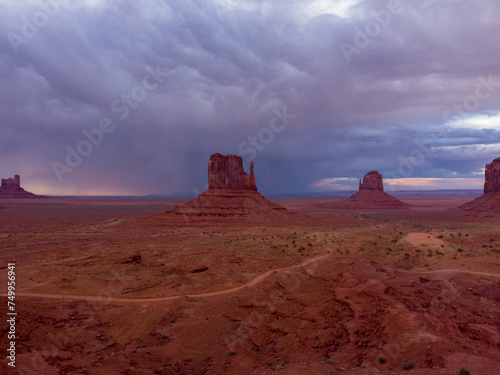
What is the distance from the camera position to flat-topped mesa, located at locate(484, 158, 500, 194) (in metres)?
91.6

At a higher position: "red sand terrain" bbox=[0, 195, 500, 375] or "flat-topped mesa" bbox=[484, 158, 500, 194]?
"flat-topped mesa" bbox=[484, 158, 500, 194]

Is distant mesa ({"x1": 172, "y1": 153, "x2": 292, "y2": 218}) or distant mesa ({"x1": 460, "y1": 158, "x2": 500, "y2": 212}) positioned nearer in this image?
distant mesa ({"x1": 172, "y1": 153, "x2": 292, "y2": 218})

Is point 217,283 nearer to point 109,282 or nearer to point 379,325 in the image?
point 109,282

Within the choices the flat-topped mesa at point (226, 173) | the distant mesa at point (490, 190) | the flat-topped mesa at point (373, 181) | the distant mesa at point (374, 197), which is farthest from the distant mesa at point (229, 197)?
the flat-topped mesa at point (373, 181)

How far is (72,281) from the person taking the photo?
940 inches

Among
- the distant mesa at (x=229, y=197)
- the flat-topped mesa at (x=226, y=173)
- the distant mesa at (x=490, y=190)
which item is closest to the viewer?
the distant mesa at (x=229, y=197)

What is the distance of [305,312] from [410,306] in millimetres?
5294

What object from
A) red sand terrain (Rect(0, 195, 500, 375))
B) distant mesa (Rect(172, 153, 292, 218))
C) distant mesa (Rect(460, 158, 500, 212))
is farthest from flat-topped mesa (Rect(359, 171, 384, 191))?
red sand terrain (Rect(0, 195, 500, 375))

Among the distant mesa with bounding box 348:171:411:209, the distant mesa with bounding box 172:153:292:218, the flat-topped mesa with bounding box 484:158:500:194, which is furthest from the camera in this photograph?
the distant mesa with bounding box 348:171:411:209

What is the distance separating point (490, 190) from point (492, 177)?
4481 millimetres

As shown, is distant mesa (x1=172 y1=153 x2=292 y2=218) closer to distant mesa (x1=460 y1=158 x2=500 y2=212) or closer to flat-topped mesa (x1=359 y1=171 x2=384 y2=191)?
distant mesa (x1=460 y1=158 x2=500 y2=212)

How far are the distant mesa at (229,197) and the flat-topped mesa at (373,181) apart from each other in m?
93.7

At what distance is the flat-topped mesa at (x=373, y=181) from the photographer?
527 feet

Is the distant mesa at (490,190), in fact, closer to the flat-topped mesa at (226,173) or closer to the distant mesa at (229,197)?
the distant mesa at (229,197)
